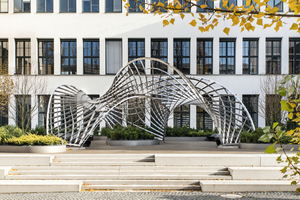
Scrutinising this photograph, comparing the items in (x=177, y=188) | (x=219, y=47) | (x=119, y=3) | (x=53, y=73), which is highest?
(x=119, y=3)

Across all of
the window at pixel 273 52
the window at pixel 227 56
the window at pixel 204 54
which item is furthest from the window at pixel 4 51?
the window at pixel 273 52

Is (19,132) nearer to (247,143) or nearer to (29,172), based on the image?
(29,172)

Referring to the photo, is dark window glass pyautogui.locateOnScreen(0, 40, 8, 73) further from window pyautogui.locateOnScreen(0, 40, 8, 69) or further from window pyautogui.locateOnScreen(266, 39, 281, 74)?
window pyautogui.locateOnScreen(266, 39, 281, 74)

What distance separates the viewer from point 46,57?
29781mm

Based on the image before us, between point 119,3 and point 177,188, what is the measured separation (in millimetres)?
23399

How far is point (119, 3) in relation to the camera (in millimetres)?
29781

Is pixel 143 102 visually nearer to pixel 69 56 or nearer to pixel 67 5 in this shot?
pixel 69 56

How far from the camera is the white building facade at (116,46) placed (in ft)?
96.1

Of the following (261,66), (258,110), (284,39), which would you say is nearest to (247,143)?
(258,110)

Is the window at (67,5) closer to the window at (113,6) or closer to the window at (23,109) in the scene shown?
the window at (113,6)

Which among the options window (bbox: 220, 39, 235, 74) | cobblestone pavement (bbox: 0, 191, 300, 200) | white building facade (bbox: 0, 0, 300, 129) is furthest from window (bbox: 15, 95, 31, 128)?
window (bbox: 220, 39, 235, 74)

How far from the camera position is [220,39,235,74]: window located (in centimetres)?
2994

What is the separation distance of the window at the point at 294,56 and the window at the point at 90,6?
64.3ft

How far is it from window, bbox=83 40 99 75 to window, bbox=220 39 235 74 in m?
12.4
